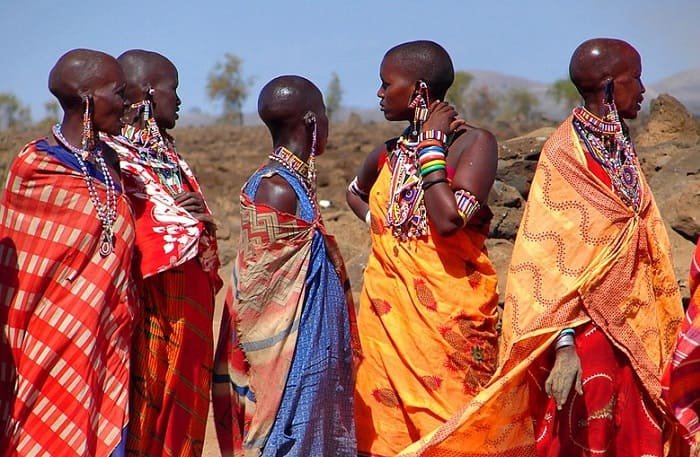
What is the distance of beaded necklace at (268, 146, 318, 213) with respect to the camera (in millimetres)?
4684

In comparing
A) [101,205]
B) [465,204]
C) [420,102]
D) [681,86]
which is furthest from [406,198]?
[681,86]

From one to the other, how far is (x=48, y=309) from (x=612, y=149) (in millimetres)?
2456

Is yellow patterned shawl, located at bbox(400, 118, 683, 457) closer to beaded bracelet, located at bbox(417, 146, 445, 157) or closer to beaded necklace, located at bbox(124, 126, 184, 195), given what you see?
beaded bracelet, located at bbox(417, 146, 445, 157)

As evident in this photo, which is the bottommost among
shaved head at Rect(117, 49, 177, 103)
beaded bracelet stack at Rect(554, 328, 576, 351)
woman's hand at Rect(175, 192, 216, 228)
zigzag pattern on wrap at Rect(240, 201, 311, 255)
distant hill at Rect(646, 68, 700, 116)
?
distant hill at Rect(646, 68, 700, 116)

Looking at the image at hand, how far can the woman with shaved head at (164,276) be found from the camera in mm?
4598

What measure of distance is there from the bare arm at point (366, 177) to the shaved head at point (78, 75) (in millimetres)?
1386

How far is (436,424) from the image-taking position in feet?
15.5

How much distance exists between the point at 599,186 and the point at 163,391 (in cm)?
205

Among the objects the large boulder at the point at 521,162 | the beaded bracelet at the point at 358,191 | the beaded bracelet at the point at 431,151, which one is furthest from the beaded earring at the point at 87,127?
the large boulder at the point at 521,162

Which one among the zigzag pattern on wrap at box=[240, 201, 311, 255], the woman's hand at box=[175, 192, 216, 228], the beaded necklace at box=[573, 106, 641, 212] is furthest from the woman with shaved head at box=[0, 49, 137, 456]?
the beaded necklace at box=[573, 106, 641, 212]

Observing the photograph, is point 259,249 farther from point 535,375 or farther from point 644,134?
point 644,134

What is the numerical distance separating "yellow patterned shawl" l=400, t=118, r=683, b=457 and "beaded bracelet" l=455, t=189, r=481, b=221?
10.8 inches

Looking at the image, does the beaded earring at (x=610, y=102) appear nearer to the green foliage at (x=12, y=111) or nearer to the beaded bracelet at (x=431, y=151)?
the beaded bracelet at (x=431, y=151)

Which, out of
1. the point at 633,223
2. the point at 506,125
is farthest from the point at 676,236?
the point at 506,125
